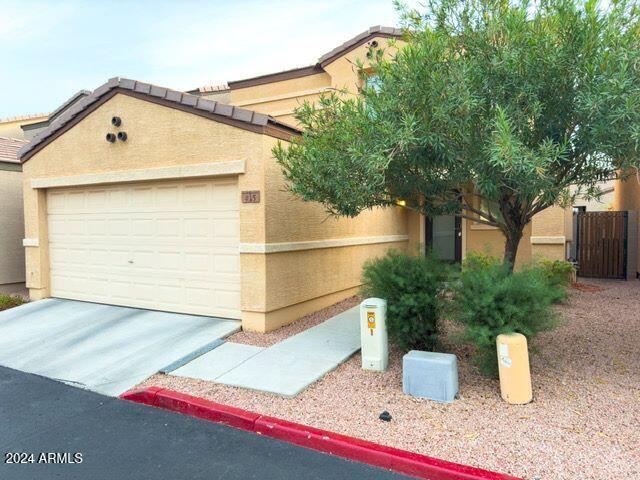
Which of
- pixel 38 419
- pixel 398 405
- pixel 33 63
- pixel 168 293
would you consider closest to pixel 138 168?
pixel 168 293

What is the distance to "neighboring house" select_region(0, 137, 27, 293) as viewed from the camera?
37.7 feet

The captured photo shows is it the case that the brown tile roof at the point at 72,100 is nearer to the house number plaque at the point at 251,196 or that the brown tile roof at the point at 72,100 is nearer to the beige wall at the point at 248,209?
the beige wall at the point at 248,209

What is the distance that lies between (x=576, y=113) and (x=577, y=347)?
346 cm

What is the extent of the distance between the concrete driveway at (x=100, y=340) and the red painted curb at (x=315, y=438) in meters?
0.74

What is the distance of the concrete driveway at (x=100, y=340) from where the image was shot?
6133mm

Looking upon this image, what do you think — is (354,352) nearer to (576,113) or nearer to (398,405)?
(398,405)

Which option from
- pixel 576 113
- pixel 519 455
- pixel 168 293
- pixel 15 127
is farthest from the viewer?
pixel 15 127

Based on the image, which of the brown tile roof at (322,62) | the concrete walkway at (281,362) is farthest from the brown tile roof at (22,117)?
the concrete walkway at (281,362)

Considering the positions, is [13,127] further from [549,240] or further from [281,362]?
[549,240]

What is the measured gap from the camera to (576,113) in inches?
180

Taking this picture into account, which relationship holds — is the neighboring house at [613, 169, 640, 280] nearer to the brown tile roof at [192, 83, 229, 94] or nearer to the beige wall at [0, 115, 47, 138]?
the brown tile roof at [192, 83, 229, 94]

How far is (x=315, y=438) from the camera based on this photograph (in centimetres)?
415

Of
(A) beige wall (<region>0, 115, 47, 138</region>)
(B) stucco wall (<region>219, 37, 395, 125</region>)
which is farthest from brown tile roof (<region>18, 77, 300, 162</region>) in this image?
(A) beige wall (<region>0, 115, 47, 138</region>)

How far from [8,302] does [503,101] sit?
10.2 m
